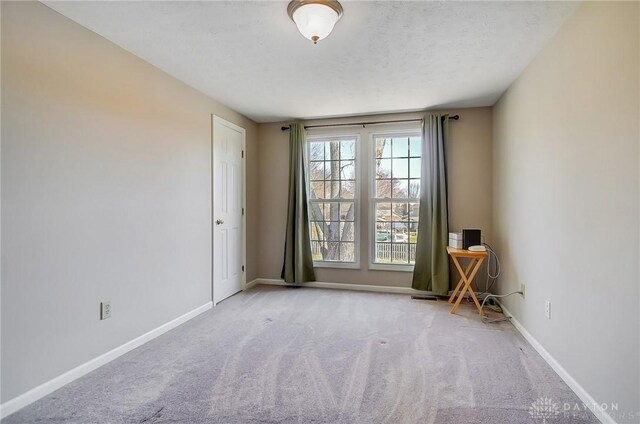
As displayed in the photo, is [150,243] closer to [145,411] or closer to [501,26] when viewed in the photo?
[145,411]

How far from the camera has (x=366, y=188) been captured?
4176 millimetres

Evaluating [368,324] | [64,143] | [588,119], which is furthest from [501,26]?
[64,143]

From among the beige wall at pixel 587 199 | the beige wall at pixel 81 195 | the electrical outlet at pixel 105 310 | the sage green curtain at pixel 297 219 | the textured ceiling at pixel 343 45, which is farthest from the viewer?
the sage green curtain at pixel 297 219

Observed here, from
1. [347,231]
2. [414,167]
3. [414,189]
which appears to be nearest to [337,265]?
[347,231]

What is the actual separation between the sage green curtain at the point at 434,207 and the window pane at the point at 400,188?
0.26 meters

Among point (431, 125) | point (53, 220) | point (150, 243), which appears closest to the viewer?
point (53, 220)

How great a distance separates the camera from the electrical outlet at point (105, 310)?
7.22 ft

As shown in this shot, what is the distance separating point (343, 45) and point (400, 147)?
81.0 inches

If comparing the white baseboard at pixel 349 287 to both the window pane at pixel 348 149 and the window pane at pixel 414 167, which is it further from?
the window pane at pixel 348 149

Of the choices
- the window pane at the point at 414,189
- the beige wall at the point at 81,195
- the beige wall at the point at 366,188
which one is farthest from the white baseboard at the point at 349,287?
the beige wall at the point at 81,195

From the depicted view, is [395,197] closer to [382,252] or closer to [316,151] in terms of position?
[382,252]

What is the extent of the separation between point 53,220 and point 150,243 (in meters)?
0.78

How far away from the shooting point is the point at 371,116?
411 centimetres

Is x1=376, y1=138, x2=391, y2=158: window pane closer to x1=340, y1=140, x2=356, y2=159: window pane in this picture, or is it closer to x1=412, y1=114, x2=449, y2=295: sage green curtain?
x1=340, y1=140, x2=356, y2=159: window pane
